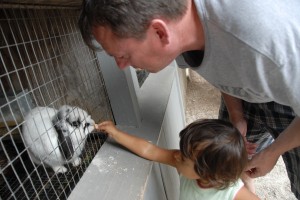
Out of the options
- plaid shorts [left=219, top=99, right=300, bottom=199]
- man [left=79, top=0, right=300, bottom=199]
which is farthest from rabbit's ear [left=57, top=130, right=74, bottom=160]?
plaid shorts [left=219, top=99, right=300, bottom=199]

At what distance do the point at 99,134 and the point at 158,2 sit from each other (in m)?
0.60

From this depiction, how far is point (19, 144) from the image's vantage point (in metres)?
0.97

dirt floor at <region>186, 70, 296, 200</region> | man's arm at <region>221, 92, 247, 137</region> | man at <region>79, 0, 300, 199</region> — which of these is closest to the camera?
man at <region>79, 0, 300, 199</region>

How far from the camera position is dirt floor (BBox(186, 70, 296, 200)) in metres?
1.53

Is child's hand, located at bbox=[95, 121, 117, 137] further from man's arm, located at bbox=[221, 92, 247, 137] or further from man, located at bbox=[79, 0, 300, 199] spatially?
man's arm, located at bbox=[221, 92, 247, 137]

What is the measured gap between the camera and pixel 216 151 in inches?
29.2

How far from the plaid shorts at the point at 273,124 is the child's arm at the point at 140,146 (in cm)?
31

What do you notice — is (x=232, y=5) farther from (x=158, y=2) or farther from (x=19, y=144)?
(x=19, y=144)

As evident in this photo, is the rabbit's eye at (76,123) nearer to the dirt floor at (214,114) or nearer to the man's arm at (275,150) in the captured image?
the man's arm at (275,150)

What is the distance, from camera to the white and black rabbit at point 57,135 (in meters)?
0.80

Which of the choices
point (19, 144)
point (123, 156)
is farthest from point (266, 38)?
point (19, 144)

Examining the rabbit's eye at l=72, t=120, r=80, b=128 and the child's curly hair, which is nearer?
the child's curly hair

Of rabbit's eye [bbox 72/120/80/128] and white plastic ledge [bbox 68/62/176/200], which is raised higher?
rabbit's eye [bbox 72/120/80/128]

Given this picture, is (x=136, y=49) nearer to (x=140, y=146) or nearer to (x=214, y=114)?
(x=140, y=146)
